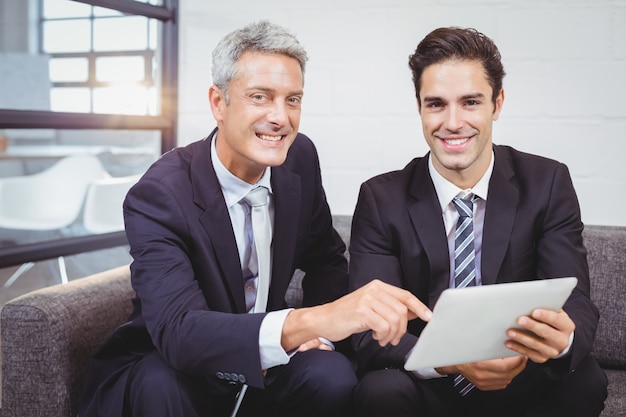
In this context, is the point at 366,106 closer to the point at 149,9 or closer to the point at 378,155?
the point at 378,155

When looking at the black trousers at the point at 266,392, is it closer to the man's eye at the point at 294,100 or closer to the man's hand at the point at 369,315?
the man's hand at the point at 369,315

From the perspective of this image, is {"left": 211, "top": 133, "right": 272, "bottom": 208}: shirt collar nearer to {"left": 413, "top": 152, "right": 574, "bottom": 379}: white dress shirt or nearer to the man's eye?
the man's eye

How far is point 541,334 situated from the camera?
49.3 inches

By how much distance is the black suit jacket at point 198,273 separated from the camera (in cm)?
135

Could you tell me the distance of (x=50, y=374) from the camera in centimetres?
155

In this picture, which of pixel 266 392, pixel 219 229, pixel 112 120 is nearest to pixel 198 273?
pixel 219 229

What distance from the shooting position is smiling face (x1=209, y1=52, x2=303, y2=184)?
5.16 feet

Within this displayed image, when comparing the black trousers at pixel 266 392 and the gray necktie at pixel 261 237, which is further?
the gray necktie at pixel 261 237

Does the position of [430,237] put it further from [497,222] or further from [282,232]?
[282,232]

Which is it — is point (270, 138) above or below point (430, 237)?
above

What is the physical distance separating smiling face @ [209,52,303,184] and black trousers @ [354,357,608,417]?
0.57 m

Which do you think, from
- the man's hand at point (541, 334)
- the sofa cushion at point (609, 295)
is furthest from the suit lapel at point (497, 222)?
the sofa cushion at point (609, 295)

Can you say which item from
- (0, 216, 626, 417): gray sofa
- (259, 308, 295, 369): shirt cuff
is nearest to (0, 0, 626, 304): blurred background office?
(0, 216, 626, 417): gray sofa

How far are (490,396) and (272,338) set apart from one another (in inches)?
23.0
